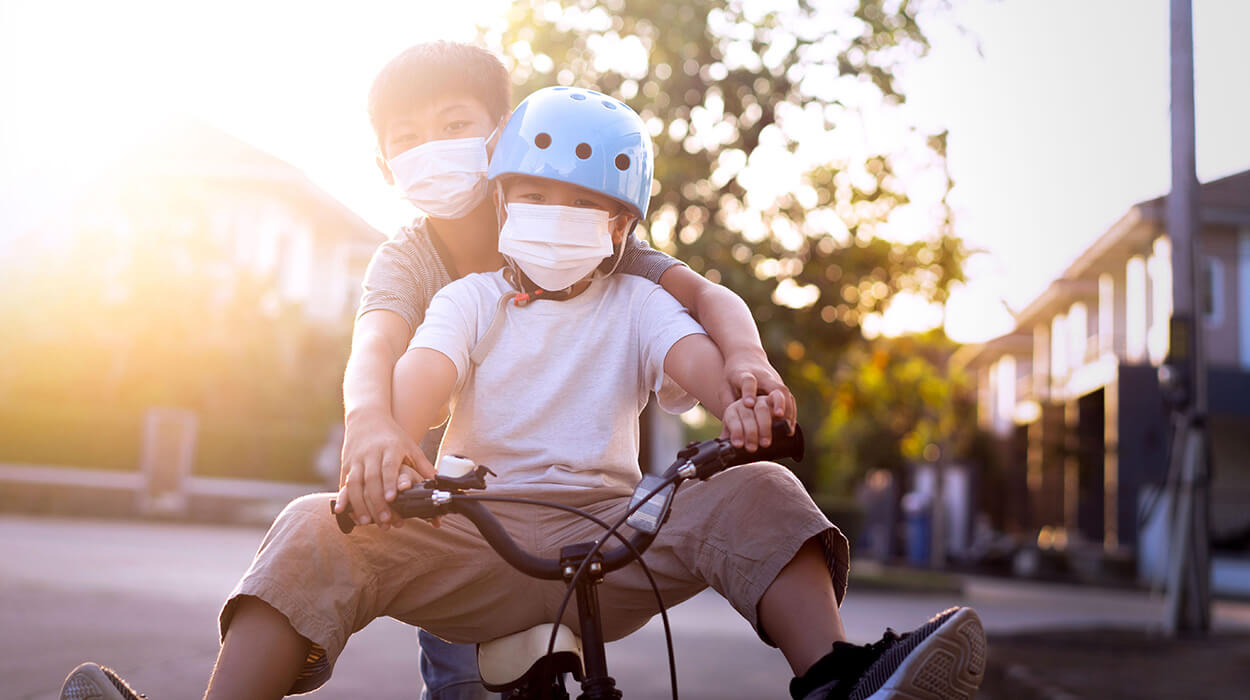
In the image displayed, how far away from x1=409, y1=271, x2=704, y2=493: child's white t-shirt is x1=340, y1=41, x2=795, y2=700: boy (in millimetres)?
93

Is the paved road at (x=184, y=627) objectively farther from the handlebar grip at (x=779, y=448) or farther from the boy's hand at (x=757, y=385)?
the handlebar grip at (x=779, y=448)

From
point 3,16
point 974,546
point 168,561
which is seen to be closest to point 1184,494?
point 168,561

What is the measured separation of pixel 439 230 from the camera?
3.08m

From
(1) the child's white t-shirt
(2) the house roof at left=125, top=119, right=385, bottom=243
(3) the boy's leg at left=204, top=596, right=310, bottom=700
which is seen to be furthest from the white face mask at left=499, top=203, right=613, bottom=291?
(2) the house roof at left=125, top=119, right=385, bottom=243

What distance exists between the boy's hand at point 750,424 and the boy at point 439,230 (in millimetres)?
164

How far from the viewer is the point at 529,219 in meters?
2.57

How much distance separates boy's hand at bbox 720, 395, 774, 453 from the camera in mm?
2229

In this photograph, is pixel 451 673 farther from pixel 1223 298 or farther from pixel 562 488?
pixel 1223 298

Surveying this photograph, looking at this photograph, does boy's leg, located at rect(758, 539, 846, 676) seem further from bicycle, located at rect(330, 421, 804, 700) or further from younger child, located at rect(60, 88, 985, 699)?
bicycle, located at rect(330, 421, 804, 700)

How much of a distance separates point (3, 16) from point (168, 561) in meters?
10.5

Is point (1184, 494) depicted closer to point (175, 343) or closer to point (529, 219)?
point (529, 219)

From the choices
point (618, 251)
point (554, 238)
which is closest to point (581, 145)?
point (554, 238)

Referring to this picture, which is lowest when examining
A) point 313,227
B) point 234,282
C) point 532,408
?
point 532,408

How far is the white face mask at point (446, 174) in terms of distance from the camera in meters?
2.89
